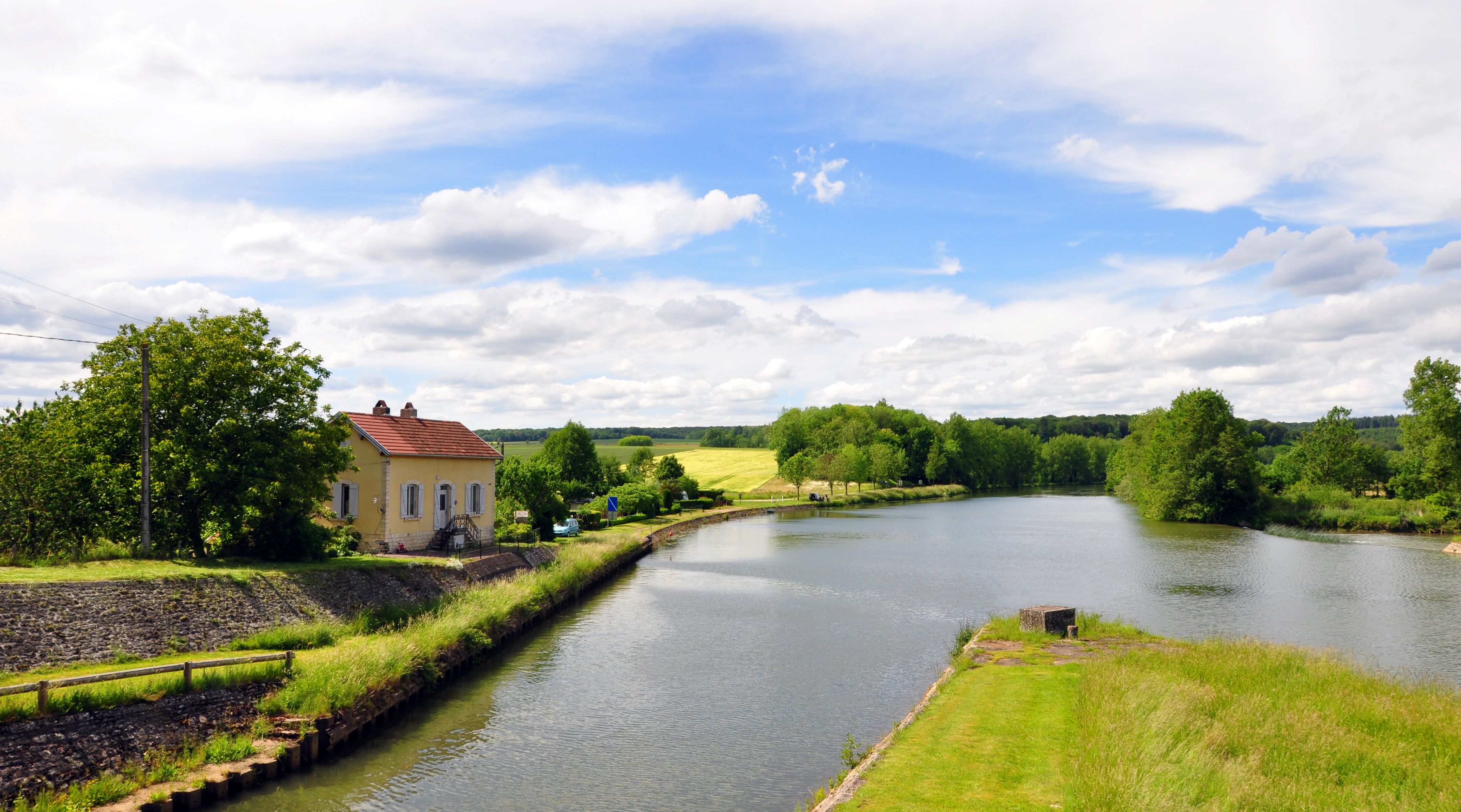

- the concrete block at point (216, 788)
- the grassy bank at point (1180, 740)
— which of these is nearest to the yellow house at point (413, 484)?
the concrete block at point (216, 788)

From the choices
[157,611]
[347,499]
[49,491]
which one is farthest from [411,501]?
[157,611]

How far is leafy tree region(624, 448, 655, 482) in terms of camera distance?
87562 mm

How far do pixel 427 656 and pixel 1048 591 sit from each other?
83.2 feet

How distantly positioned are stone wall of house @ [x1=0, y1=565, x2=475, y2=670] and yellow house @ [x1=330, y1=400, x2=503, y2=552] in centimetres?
804

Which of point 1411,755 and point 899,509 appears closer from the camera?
point 1411,755

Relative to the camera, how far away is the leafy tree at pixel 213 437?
24047 millimetres

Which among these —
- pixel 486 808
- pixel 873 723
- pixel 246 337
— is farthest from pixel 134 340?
pixel 873 723

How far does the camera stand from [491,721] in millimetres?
19094

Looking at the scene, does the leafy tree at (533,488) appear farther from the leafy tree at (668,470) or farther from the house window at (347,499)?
the leafy tree at (668,470)

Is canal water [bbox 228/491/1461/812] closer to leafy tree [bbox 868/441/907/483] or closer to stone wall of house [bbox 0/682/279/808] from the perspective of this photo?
stone wall of house [bbox 0/682/279/808]

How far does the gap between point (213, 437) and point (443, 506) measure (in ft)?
41.8

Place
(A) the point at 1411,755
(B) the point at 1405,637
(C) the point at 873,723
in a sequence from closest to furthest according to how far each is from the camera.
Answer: (A) the point at 1411,755 < (C) the point at 873,723 < (B) the point at 1405,637

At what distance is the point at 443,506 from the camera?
1442 inches

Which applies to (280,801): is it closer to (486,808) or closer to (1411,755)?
(486,808)
